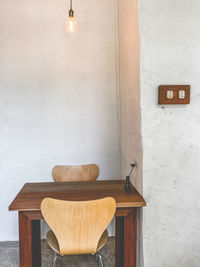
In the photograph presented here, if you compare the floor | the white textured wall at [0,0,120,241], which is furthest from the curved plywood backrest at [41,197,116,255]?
the white textured wall at [0,0,120,241]

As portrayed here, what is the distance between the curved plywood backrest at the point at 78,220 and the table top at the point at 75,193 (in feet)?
0.41

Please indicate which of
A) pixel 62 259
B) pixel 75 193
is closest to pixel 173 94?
pixel 75 193

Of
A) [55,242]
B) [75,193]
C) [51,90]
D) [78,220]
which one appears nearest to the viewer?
[78,220]

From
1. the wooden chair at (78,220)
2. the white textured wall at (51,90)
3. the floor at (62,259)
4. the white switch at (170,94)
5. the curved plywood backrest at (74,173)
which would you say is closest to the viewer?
the wooden chair at (78,220)

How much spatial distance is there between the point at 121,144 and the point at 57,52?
126cm

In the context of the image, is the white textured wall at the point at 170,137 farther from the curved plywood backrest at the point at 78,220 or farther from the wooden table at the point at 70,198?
the curved plywood backrest at the point at 78,220

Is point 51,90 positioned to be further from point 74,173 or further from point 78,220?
point 78,220

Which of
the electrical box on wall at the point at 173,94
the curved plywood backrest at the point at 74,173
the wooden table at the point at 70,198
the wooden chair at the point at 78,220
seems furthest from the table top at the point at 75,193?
the electrical box on wall at the point at 173,94

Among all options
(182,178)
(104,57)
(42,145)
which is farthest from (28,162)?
(182,178)

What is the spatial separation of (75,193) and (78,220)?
35 cm

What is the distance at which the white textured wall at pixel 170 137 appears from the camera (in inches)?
64.7

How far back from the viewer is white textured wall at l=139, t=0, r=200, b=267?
1643 mm

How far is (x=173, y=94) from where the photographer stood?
163 cm

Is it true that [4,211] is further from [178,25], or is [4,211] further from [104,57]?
[178,25]
